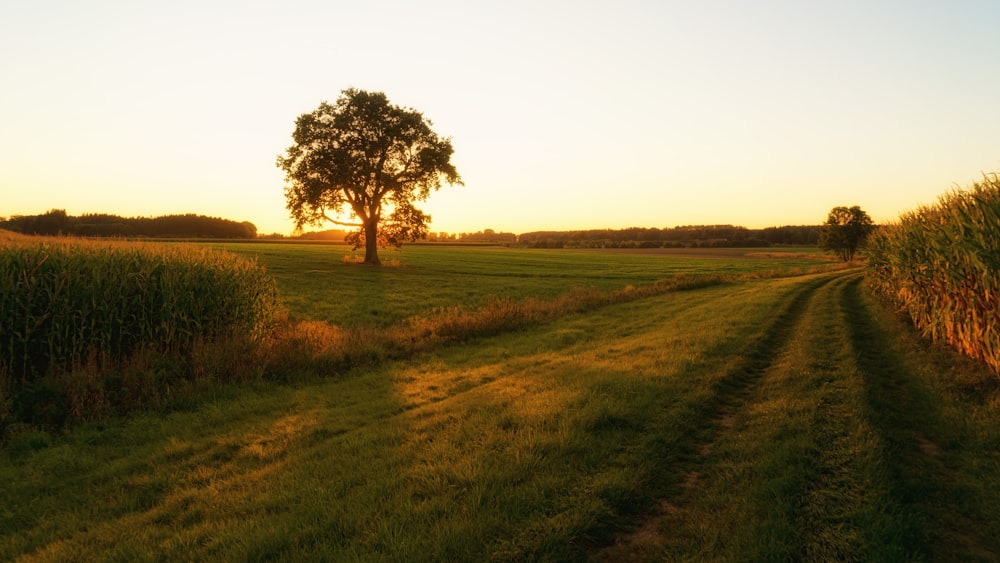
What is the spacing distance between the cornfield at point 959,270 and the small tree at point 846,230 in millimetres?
78631

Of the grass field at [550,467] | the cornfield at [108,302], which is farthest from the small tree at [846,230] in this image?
the cornfield at [108,302]

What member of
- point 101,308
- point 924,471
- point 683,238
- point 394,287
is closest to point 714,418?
point 924,471

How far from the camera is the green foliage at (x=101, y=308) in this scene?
10398mm

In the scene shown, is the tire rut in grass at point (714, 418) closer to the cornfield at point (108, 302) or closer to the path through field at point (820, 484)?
the path through field at point (820, 484)

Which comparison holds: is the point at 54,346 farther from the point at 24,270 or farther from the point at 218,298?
the point at 218,298

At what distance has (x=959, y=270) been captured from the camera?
38.0ft

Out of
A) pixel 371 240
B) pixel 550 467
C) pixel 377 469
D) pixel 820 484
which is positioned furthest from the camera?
pixel 371 240

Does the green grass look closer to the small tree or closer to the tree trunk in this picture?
the tree trunk

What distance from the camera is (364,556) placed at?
4434 millimetres

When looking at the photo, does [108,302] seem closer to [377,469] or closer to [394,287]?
[377,469]

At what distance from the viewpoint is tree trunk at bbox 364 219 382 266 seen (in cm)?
4756

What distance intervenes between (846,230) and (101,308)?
100132 millimetres

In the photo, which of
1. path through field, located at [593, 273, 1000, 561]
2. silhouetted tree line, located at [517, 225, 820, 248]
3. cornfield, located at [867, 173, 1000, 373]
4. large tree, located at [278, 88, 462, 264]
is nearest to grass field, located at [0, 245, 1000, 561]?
path through field, located at [593, 273, 1000, 561]

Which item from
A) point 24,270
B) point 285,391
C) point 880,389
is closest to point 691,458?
point 880,389
